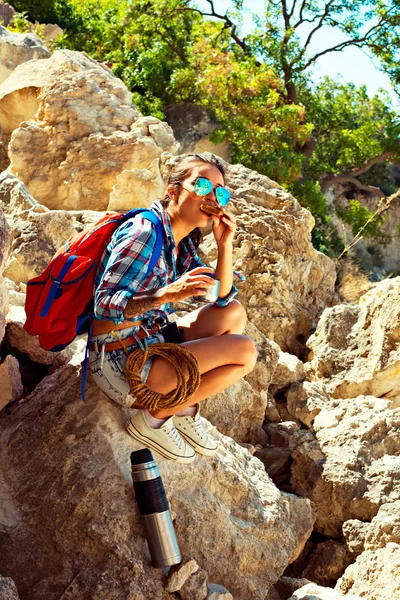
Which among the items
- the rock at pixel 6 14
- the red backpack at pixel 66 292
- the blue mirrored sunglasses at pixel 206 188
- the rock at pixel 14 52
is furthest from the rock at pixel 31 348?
the rock at pixel 6 14

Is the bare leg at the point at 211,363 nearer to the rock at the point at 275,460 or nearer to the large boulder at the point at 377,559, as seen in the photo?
the large boulder at the point at 377,559

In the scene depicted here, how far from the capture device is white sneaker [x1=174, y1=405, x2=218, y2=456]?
132 inches

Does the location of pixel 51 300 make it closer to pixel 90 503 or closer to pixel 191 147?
pixel 90 503

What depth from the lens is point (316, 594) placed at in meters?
3.24

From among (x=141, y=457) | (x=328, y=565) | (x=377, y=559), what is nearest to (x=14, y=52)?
(x=141, y=457)

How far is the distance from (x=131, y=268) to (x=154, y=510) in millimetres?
995

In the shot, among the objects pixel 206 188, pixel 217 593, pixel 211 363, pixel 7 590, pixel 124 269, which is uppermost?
pixel 206 188

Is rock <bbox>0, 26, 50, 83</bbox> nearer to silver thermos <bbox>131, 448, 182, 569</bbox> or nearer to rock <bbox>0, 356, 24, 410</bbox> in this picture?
rock <bbox>0, 356, 24, 410</bbox>

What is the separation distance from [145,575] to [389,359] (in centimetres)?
280

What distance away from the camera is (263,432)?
4711 mm

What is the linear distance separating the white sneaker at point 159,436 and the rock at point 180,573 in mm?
472

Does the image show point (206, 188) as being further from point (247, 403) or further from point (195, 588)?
point (195, 588)

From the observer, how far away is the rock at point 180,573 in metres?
2.81

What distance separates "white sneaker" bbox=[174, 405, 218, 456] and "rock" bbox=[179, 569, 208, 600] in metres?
0.62
